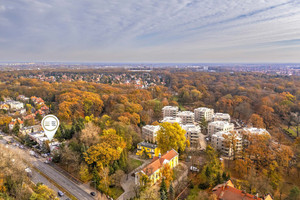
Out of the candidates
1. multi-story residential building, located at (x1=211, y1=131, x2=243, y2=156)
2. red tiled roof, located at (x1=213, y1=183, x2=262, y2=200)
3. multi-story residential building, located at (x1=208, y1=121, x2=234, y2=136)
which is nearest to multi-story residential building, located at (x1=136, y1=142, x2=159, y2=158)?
multi-story residential building, located at (x1=211, y1=131, x2=243, y2=156)

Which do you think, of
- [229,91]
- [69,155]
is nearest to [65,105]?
[69,155]

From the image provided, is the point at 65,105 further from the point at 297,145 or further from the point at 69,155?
the point at 297,145

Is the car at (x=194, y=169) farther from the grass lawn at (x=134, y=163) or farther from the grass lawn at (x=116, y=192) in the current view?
the grass lawn at (x=116, y=192)

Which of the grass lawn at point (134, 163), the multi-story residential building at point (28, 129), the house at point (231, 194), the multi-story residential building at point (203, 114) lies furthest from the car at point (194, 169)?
the multi-story residential building at point (28, 129)

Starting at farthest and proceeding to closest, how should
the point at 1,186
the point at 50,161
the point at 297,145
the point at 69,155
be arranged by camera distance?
the point at 50,161 → the point at 297,145 → the point at 69,155 → the point at 1,186

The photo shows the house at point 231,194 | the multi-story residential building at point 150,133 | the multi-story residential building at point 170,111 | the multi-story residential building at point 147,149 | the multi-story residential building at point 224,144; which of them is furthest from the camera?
the multi-story residential building at point 170,111

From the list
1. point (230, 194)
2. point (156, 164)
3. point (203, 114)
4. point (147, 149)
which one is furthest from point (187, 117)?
point (230, 194)

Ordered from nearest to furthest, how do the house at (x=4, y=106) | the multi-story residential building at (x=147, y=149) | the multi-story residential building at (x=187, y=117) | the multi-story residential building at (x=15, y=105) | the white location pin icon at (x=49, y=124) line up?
the white location pin icon at (x=49, y=124) < the multi-story residential building at (x=147, y=149) < the multi-story residential building at (x=187, y=117) < the house at (x=4, y=106) < the multi-story residential building at (x=15, y=105)
